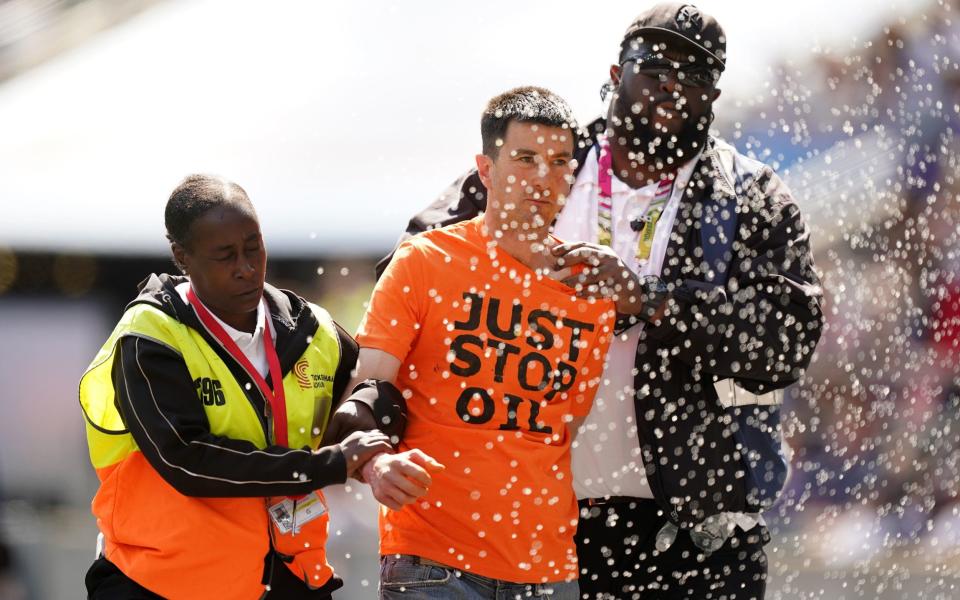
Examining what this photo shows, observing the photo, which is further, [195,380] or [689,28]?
[689,28]

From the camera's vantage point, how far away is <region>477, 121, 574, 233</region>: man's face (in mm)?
3977

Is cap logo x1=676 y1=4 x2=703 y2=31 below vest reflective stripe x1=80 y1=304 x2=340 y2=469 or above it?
above

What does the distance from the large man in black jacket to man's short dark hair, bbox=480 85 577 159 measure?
11.8 inches

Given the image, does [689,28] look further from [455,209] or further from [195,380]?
[195,380]

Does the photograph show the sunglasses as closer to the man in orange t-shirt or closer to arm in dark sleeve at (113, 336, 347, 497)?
the man in orange t-shirt

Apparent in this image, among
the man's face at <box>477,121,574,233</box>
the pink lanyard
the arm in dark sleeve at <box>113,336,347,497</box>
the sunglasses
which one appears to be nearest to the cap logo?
the sunglasses

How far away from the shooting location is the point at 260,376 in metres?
3.73

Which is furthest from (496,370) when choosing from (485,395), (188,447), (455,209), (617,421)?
(188,447)

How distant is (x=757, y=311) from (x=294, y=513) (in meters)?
1.50

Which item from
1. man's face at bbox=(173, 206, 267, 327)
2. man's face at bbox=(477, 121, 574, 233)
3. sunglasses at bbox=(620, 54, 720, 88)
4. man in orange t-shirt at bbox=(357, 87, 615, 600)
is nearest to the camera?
man's face at bbox=(173, 206, 267, 327)

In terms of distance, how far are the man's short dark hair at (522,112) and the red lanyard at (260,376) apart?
95 centimetres

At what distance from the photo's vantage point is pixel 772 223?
4.18 meters

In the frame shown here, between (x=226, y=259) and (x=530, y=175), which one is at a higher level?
(x=530, y=175)

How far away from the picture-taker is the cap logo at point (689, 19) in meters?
4.25
